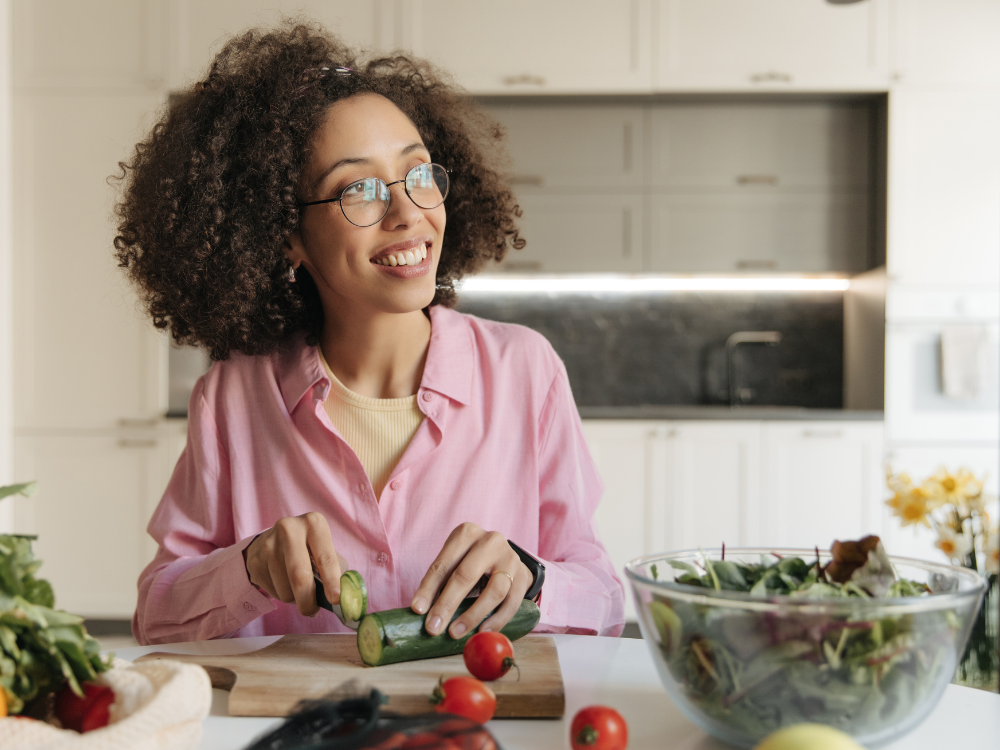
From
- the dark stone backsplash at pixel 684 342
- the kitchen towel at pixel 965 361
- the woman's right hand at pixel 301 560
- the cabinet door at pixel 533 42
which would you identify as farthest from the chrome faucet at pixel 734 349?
the woman's right hand at pixel 301 560

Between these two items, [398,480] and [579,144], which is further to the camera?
[579,144]

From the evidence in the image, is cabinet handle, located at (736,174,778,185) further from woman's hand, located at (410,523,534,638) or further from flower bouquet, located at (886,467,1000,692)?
woman's hand, located at (410,523,534,638)

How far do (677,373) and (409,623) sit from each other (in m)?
3.12

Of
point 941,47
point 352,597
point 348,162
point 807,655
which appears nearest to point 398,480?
point 352,597

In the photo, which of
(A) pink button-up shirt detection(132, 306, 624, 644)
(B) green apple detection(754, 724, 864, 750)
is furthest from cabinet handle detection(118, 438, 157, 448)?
(B) green apple detection(754, 724, 864, 750)

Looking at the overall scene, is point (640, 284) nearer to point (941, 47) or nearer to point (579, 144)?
point (579, 144)

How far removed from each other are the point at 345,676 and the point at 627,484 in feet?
8.06

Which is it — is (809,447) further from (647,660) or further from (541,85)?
(647,660)

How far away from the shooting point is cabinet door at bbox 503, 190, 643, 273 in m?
3.44

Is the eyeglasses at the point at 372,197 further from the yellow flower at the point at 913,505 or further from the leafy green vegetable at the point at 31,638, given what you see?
the yellow flower at the point at 913,505

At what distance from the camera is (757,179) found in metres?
3.43

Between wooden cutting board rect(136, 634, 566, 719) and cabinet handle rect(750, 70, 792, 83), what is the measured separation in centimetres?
292

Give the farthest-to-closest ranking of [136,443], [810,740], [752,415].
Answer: [136,443] → [752,415] → [810,740]

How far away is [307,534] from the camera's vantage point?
944 mm
